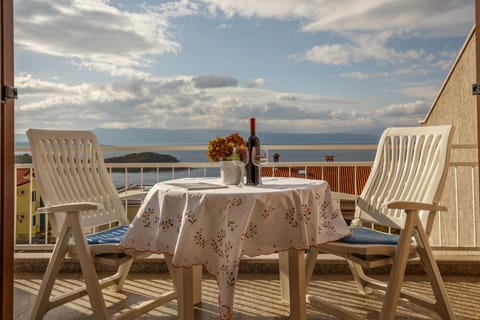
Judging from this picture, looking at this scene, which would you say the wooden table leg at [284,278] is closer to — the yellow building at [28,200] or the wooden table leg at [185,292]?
the wooden table leg at [185,292]

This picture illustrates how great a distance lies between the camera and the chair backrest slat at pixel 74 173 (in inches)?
93.4

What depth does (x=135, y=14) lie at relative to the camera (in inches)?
301

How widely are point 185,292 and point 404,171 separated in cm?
168

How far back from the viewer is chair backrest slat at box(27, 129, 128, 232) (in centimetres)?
237

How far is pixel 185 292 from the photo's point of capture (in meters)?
1.91

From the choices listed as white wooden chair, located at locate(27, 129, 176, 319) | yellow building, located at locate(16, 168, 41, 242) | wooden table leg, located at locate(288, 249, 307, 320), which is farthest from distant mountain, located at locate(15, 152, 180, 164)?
wooden table leg, located at locate(288, 249, 307, 320)

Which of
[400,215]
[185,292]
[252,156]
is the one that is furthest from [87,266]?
[400,215]

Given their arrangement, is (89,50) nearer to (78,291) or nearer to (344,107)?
(344,107)

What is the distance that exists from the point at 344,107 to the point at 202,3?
4208 mm

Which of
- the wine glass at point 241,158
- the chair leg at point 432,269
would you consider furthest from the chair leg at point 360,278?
the wine glass at point 241,158

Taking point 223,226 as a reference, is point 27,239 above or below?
below

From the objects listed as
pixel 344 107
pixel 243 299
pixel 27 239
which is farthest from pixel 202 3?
pixel 243 299

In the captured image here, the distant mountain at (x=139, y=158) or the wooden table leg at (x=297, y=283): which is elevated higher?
the distant mountain at (x=139, y=158)

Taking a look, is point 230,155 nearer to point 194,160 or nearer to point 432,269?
point 432,269
